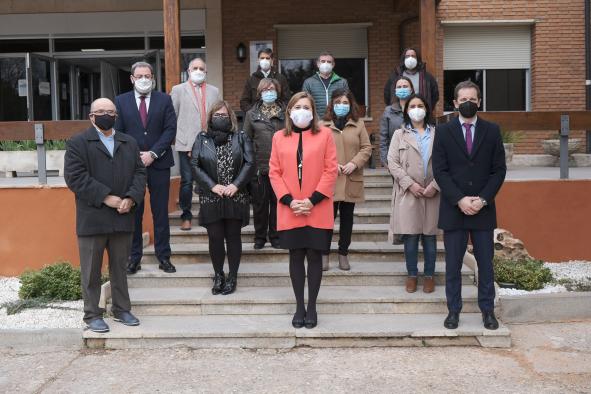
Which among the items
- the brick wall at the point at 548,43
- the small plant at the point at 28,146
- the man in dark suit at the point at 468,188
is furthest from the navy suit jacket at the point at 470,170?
the brick wall at the point at 548,43

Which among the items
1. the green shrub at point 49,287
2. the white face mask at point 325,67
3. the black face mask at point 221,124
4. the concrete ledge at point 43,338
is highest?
the white face mask at point 325,67

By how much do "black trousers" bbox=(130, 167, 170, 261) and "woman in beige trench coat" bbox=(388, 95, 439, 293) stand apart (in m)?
2.18

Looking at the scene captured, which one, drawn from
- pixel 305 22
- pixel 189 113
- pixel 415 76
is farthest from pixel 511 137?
pixel 189 113

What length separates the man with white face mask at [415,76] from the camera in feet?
25.8

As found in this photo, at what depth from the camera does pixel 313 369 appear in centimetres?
487

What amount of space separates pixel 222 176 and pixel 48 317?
203cm

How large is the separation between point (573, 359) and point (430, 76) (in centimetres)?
404

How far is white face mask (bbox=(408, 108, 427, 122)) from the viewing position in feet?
19.9

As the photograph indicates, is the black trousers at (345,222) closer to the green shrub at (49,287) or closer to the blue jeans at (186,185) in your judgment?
the blue jeans at (186,185)

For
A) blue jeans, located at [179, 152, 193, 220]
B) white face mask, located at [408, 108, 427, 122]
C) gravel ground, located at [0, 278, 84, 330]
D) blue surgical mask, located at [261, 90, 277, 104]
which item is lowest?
gravel ground, located at [0, 278, 84, 330]

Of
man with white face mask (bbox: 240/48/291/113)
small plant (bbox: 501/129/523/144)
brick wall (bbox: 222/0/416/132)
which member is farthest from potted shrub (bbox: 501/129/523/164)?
man with white face mask (bbox: 240/48/291/113)

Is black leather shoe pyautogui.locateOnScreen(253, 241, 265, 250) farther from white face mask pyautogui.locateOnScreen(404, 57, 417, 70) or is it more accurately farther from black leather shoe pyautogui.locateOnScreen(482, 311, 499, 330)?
white face mask pyautogui.locateOnScreen(404, 57, 417, 70)

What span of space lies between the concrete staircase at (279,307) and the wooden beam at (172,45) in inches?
85.2

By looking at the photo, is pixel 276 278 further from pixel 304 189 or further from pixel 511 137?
pixel 511 137
